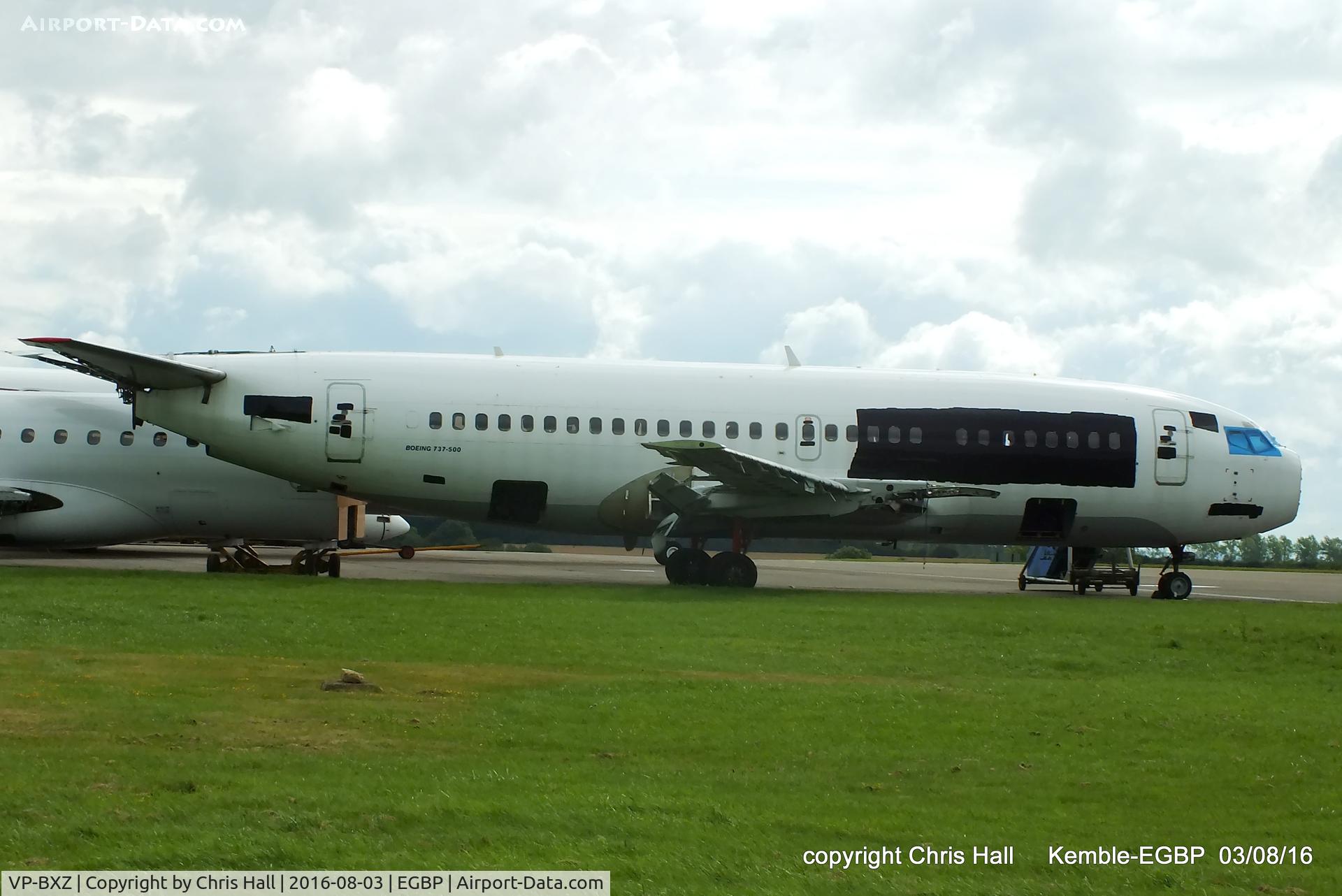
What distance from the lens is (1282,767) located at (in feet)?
31.6

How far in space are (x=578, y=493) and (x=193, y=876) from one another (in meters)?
19.6

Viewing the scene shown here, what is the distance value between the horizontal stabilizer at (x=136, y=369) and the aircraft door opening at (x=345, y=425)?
211cm

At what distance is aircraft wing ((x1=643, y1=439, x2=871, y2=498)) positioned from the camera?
76.4 ft

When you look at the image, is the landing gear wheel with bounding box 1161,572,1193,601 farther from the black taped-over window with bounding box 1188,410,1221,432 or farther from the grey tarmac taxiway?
the black taped-over window with bounding box 1188,410,1221,432

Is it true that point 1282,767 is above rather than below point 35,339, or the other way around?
below

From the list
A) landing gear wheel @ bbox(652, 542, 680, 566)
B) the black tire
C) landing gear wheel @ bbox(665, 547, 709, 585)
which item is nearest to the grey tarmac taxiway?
landing gear wheel @ bbox(652, 542, 680, 566)

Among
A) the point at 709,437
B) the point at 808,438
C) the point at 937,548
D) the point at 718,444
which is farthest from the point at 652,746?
the point at 937,548

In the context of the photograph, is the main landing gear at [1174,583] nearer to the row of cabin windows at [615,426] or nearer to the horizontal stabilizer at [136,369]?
the row of cabin windows at [615,426]

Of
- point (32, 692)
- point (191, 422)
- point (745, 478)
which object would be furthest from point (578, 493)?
point (32, 692)

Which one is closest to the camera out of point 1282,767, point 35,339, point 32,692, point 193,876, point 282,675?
point 193,876

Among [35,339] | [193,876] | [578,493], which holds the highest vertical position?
[35,339]

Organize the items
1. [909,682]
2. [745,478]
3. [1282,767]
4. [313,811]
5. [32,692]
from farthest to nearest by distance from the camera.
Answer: [745,478], [909,682], [32,692], [1282,767], [313,811]

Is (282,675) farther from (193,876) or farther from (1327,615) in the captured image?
(1327,615)

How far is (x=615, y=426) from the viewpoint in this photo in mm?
25906
